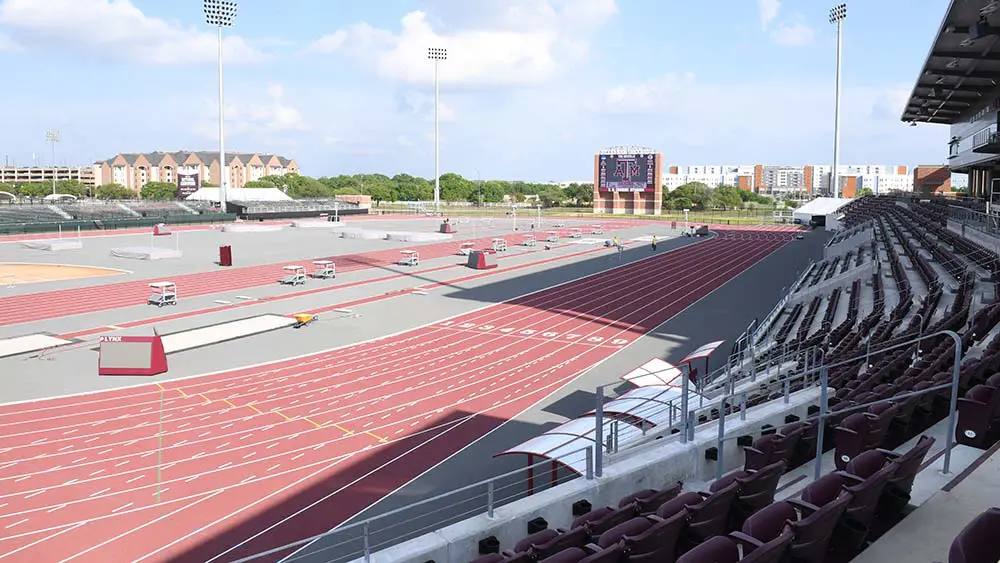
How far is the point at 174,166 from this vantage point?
182 m

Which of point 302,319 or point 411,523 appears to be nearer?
point 411,523

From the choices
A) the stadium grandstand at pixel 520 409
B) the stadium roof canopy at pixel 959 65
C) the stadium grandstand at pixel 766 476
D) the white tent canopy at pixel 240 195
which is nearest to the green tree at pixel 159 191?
the white tent canopy at pixel 240 195

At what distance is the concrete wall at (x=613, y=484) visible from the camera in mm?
7730

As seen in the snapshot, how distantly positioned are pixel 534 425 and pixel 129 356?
10.8 metres

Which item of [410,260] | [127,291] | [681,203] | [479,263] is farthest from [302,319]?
[681,203]

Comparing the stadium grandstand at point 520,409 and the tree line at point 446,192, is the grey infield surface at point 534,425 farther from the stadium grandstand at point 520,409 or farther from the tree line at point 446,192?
the tree line at point 446,192

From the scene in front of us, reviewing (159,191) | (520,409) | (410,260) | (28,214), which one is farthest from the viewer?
(159,191)

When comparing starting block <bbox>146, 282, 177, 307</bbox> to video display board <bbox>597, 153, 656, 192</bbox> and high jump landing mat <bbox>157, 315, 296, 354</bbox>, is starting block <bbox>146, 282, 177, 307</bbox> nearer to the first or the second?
high jump landing mat <bbox>157, 315, 296, 354</bbox>

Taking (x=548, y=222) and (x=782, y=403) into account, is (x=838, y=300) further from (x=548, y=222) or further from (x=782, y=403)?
(x=548, y=222)

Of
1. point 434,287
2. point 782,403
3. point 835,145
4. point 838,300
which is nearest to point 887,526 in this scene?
point 782,403

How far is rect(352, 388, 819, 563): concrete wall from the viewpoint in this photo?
7730 millimetres

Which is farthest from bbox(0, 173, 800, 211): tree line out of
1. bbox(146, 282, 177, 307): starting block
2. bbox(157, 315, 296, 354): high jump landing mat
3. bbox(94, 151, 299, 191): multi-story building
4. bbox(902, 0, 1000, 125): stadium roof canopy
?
bbox(157, 315, 296, 354): high jump landing mat

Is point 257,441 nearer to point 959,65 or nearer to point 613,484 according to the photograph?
point 613,484

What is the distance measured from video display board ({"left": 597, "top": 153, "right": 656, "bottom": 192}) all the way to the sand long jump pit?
72910mm
